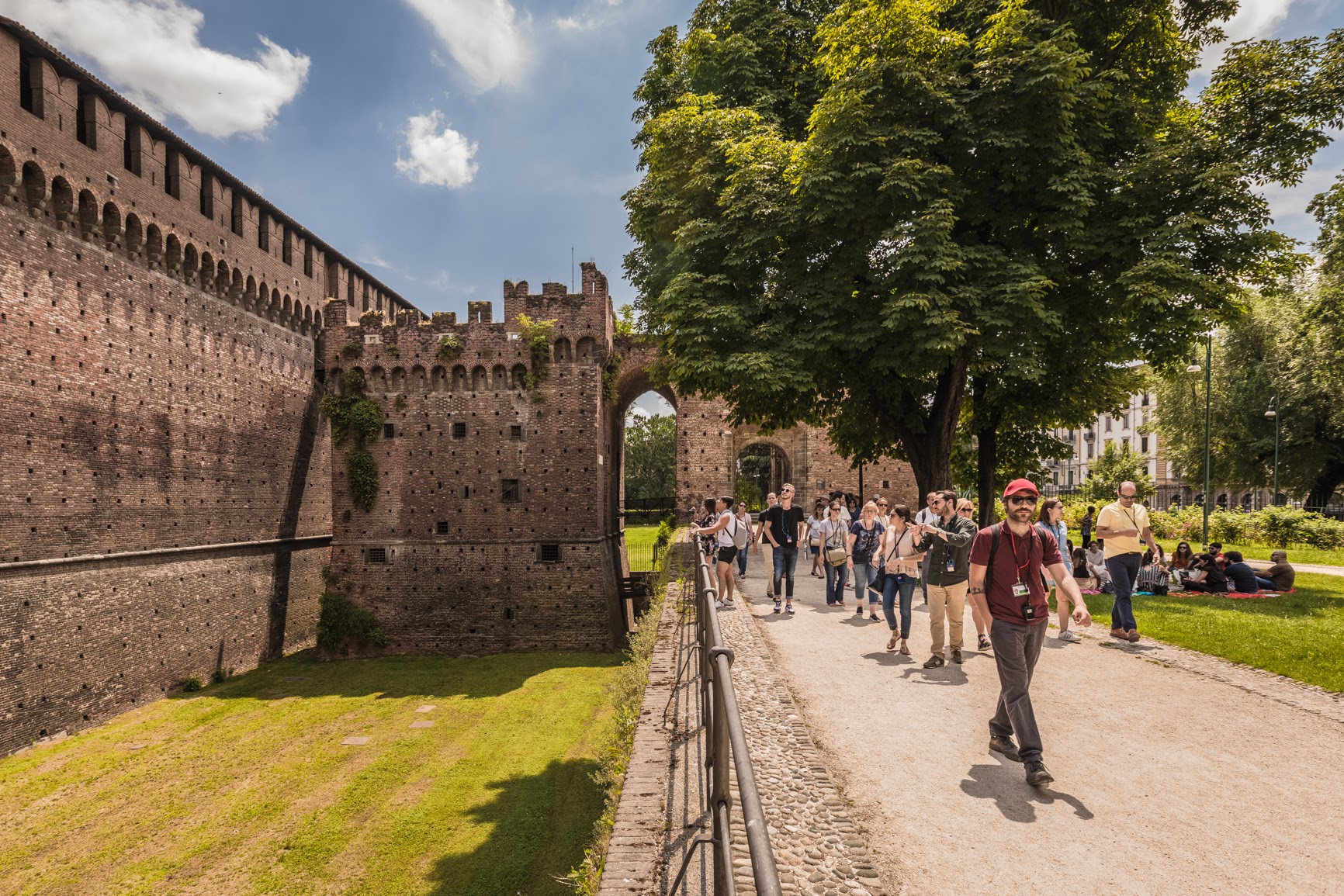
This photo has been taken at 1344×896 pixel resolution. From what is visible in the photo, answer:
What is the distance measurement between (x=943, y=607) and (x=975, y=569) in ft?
8.94

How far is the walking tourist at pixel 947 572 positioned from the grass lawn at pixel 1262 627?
3.52 metres

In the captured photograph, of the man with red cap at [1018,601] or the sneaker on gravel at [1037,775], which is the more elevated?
the man with red cap at [1018,601]

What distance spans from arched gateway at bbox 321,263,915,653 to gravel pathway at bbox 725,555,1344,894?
56.1ft

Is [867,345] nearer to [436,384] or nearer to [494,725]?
[494,725]

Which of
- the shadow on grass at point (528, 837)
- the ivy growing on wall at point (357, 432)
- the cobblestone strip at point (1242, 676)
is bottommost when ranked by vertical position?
the shadow on grass at point (528, 837)

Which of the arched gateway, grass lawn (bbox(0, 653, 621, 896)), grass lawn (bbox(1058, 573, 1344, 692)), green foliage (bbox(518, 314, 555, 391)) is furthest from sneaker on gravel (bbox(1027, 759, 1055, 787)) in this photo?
green foliage (bbox(518, 314, 555, 391))

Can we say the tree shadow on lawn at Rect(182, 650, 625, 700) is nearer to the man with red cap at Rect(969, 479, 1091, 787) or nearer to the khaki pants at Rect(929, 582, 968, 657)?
the khaki pants at Rect(929, 582, 968, 657)

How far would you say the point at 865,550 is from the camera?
34.4ft

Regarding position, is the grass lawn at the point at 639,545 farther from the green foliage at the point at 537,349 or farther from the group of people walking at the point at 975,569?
the group of people walking at the point at 975,569

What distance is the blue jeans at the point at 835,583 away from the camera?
11.3 metres

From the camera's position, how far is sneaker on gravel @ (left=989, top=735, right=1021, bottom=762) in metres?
4.95

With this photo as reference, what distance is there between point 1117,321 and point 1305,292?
23514 mm

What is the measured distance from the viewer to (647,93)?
18891 millimetres

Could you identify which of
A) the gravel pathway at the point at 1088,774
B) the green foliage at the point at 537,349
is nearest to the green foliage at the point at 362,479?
the green foliage at the point at 537,349
